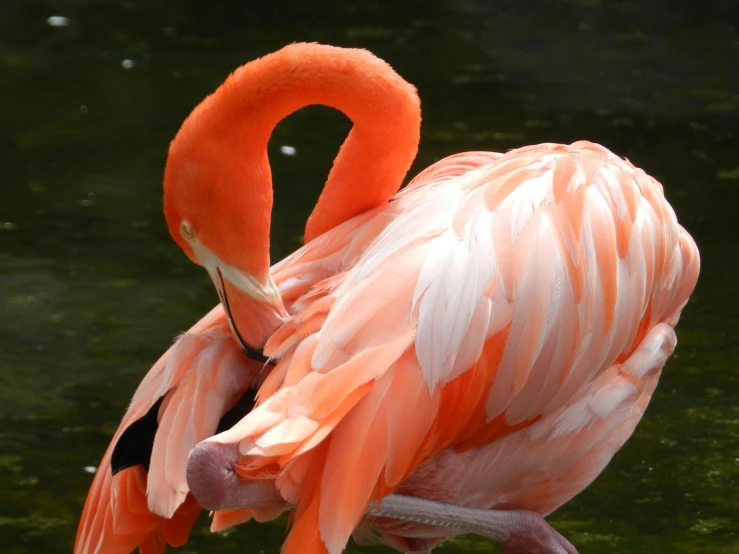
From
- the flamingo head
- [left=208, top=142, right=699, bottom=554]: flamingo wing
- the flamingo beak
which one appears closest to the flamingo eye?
the flamingo head

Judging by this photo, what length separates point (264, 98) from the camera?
249cm

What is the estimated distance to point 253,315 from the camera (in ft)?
7.75

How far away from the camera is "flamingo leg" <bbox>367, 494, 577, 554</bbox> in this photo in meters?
2.22

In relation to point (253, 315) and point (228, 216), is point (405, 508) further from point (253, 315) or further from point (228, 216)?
point (228, 216)

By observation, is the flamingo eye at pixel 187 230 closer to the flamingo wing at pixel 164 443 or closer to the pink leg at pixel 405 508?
the flamingo wing at pixel 164 443

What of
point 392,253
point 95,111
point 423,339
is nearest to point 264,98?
point 392,253

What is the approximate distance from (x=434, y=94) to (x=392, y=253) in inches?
155

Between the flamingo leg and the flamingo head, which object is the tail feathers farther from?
the flamingo leg

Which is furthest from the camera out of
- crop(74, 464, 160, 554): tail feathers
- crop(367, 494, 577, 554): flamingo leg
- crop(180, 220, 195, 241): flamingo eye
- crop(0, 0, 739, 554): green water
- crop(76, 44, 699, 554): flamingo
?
crop(0, 0, 739, 554): green water

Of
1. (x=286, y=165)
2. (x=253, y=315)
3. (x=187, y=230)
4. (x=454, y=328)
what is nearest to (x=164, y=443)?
(x=253, y=315)

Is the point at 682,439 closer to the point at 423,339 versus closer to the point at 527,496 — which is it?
the point at 527,496

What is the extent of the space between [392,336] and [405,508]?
13.7 inches

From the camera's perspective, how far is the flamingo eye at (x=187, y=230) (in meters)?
2.45

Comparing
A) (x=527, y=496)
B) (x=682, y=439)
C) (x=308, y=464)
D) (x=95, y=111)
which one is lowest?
(x=95, y=111)
